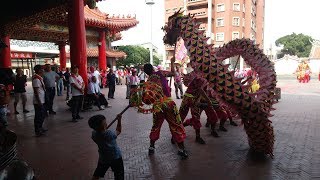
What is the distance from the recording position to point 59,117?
9.64 meters

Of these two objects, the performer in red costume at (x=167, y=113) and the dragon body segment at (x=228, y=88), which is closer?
the dragon body segment at (x=228, y=88)

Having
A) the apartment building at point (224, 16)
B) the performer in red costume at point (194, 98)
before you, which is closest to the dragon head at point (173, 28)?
the performer in red costume at point (194, 98)

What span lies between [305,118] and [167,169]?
6.09 m

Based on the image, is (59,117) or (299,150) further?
(59,117)

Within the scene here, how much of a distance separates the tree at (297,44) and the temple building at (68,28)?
188 ft

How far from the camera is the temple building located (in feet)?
33.8

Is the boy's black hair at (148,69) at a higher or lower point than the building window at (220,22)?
lower

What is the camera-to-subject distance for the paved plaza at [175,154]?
179 inches

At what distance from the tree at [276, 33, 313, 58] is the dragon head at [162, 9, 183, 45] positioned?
239ft

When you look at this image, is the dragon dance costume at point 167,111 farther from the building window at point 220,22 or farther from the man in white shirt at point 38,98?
the building window at point 220,22

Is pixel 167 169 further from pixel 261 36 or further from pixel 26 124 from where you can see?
pixel 261 36

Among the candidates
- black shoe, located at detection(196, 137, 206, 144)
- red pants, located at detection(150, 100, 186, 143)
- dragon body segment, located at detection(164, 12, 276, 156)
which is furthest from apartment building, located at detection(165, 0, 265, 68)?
red pants, located at detection(150, 100, 186, 143)

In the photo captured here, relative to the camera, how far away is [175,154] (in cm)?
548

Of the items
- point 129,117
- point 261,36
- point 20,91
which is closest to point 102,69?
point 20,91
